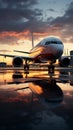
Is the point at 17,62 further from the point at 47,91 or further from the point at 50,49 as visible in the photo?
the point at 47,91

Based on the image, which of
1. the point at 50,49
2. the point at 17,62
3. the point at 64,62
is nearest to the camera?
the point at 50,49

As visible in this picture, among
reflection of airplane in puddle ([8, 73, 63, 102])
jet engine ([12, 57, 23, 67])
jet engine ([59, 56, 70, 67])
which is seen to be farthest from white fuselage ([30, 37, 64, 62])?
reflection of airplane in puddle ([8, 73, 63, 102])

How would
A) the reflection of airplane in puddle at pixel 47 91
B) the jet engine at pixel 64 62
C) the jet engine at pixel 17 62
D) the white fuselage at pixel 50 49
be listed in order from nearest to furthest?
the reflection of airplane in puddle at pixel 47 91 → the white fuselage at pixel 50 49 → the jet engine at pixel 64 62 → the jet engine at pixel 17 62

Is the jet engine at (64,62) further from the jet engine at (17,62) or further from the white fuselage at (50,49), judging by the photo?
the jet engine at (17,62)

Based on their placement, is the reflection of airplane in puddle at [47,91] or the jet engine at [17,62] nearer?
the reflection of airplane in puddle at [47,91]

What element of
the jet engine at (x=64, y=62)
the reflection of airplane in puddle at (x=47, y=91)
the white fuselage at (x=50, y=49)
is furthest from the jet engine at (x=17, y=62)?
the reflection of airplane in puddle at (x=47, y=91)

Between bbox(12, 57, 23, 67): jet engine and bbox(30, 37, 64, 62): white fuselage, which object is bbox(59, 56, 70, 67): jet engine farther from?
bbox(12, 57, 23, 67): jet engine

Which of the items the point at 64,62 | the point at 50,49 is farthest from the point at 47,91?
the point at 64,62

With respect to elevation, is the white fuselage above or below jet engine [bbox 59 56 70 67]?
above

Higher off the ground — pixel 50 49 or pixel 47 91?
pixel 50 49

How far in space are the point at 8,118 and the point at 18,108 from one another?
4.23 feet

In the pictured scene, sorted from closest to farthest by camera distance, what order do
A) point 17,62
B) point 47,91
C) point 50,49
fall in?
point 47,91, point 50,49, point 17,62

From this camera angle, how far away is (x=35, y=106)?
7.44 metres

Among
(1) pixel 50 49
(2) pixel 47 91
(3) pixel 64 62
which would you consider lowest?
(2) pixel 47 91
